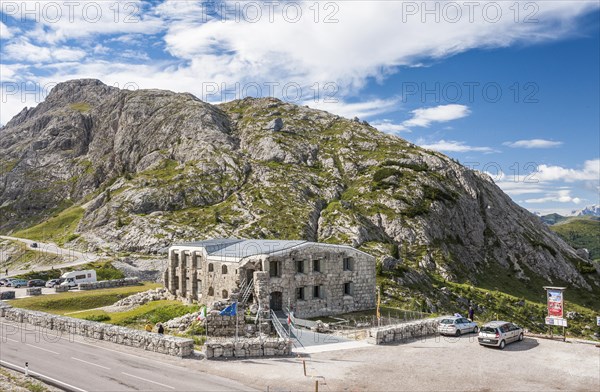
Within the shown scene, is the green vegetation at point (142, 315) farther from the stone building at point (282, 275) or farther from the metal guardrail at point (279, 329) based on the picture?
the metal guardrail at point (279, 329)

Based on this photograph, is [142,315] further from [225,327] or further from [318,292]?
[318,292]

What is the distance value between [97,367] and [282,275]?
24.9 meters

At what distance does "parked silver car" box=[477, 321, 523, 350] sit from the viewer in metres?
35.7

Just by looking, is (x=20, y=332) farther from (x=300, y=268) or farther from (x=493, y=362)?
(x=493, y=362)

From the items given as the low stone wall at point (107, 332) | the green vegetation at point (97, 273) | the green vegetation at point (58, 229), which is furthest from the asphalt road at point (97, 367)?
the green vegetation at point (58, 229)

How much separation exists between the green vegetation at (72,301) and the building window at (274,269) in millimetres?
27538

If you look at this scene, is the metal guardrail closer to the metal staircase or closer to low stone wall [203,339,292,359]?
the metal staircase

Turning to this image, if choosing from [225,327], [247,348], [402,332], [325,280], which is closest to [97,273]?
[325,280]

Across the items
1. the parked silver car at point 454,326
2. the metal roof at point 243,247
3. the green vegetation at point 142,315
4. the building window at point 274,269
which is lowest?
the green vegetation at point 142,315

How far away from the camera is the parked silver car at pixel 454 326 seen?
40375 millimetres

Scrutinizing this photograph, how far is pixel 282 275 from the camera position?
2045 inches

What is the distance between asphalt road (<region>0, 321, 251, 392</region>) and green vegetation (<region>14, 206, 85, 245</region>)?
380ft

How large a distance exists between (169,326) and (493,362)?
30.2 meters

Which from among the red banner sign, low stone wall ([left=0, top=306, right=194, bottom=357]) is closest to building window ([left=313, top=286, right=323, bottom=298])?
low stone wall ([left=0, top=306, right=194, bottom=357])
